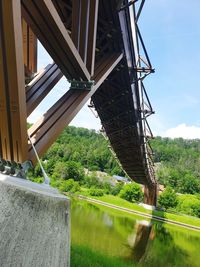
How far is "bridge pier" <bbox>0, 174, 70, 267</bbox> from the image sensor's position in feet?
8.46

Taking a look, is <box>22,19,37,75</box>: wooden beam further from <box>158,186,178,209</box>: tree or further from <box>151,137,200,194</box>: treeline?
<box>158,186,178,209</box>: tree

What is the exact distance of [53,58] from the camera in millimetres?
5281

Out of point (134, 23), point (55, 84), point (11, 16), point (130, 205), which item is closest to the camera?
point (11, 16)

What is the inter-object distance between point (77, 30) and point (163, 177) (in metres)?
90.6

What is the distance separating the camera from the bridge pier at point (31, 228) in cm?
258

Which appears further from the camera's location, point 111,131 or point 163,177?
point 163,177

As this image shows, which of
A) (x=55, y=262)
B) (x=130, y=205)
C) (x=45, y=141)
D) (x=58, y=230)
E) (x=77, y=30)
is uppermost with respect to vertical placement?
(x=77, y=30)

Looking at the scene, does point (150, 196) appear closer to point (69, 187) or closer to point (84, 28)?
point (69, 187)

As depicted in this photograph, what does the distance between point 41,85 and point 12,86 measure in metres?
2.43

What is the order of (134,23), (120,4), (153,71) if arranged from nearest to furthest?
(120,4) < (134,23) < (153,71)

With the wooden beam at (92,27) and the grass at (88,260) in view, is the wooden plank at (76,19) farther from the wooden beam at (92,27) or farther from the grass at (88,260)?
the grass at (88,260)

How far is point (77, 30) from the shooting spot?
549 cm

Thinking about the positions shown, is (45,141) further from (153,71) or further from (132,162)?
(132,162)

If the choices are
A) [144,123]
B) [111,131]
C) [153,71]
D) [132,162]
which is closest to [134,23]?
[153,71]
